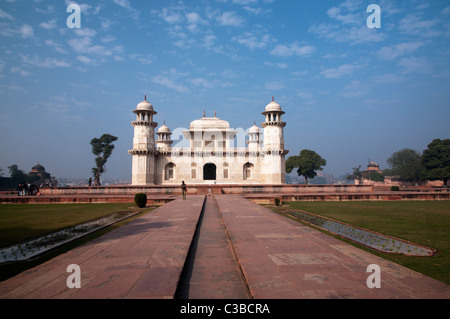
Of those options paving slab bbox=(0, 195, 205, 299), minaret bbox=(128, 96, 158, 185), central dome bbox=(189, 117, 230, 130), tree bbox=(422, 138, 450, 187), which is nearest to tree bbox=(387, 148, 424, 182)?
tree bbox=(422, 138, 450, 187)

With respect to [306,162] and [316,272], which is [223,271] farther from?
[306,162]

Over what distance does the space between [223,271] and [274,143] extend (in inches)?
1079

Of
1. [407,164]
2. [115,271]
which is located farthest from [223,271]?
[407,164]

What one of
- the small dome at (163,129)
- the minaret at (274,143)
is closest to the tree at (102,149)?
the small dome at (163,129)

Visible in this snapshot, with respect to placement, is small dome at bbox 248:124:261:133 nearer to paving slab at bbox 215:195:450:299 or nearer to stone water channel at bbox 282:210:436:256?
stone water channel at bbox 282:210:436:256

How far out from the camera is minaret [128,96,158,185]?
97.0ft

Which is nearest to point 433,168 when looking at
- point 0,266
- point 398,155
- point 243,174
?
point 398,155

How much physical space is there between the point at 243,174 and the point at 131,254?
93.3 ft

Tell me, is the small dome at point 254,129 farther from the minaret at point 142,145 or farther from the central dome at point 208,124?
the minaret at point 142,145

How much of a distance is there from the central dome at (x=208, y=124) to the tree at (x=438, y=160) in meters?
34.1

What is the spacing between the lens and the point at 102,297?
2.61 metres

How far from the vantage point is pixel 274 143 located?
30.3 m

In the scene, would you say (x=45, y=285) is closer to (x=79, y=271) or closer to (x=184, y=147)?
(x=79, y=271)
